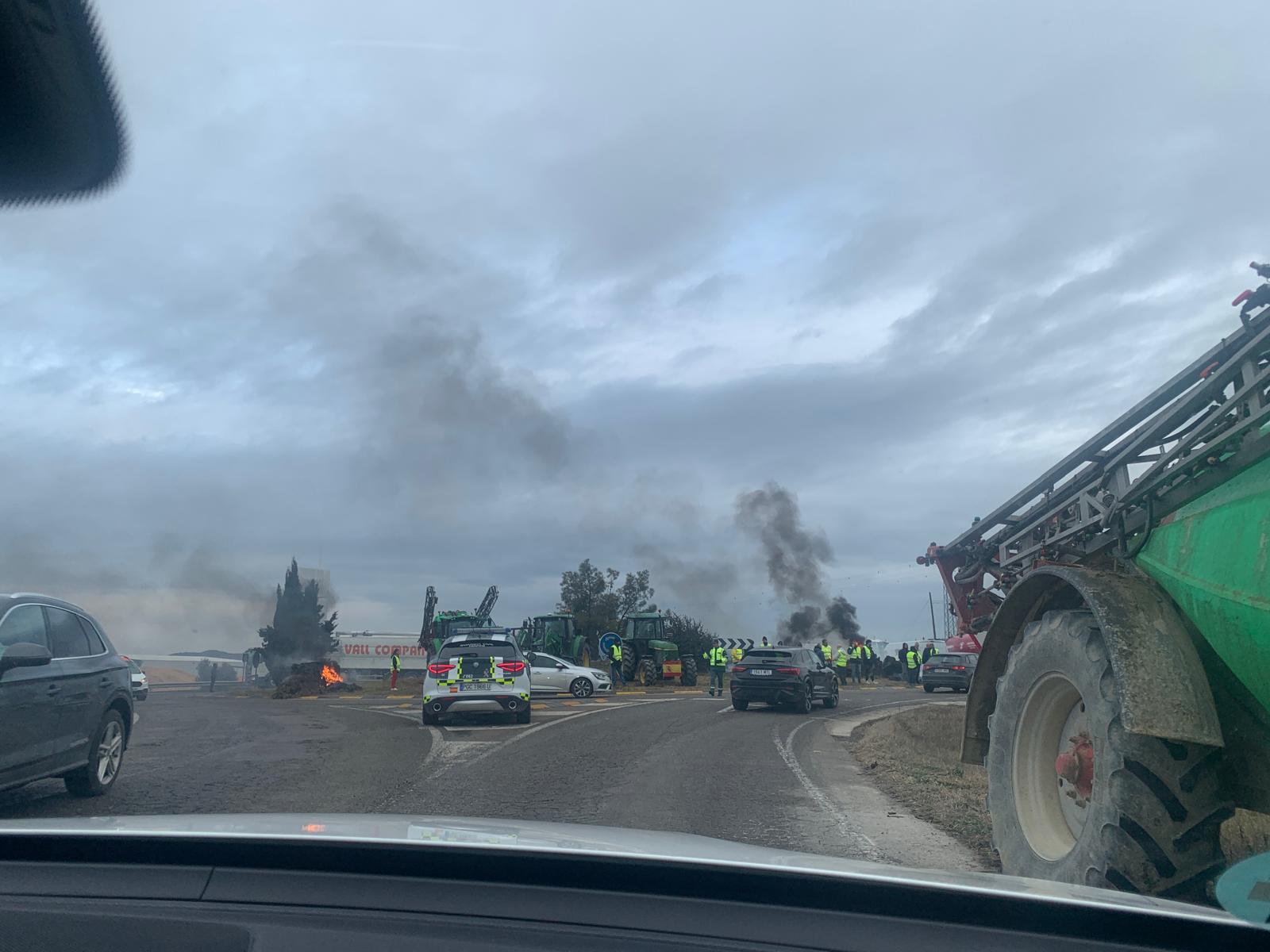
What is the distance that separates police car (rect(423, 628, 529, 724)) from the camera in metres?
16.6

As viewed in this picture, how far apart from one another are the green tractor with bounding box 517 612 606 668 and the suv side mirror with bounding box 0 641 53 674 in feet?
97.8

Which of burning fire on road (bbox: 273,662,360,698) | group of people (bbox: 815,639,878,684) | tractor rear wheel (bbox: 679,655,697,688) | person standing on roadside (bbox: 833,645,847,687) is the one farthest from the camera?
group of people (bbox: 815,639,878,684)

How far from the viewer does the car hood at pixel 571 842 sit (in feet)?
6.98

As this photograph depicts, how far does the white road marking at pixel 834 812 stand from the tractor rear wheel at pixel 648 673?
21150 millimetres

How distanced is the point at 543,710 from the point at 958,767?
37.9 feet

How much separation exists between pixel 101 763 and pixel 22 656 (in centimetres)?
222

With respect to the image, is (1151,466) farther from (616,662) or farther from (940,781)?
(616,662)

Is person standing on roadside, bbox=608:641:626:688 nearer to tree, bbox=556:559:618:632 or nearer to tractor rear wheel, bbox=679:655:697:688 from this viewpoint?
tractor rear wheel, bbox=679:655:697:688

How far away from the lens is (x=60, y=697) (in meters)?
7.67

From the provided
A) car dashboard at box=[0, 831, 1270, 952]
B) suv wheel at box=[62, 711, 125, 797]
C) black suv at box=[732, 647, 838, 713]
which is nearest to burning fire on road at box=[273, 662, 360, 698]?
black suv at box=[732, 647, 838, 713]

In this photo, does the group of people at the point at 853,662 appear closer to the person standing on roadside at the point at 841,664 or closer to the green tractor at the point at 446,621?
the person standing on roadside at the point at 841,664

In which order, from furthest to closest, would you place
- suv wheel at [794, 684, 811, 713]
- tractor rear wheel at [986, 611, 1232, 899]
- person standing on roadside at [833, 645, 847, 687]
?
1. person standing on roadside at [833, 645, 847, 687]
2. suv wheel at [794, 684, 811, 713]
3. tractor rear wheel at [986, 611, 1232, 899]

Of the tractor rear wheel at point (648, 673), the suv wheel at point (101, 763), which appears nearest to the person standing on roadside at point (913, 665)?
the tractor rear wheel at point (648, 673)

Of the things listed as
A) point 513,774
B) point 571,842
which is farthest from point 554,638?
point 571,842
